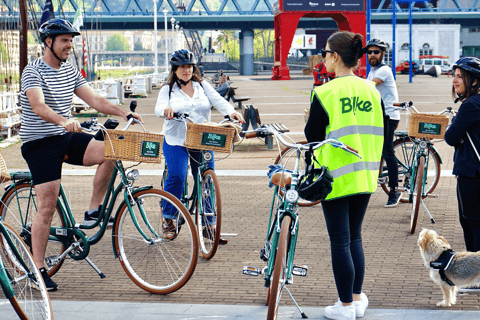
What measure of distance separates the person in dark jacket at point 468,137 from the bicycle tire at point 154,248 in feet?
6.83

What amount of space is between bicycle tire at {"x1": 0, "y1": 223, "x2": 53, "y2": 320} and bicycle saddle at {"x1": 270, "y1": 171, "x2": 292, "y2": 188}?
62.2 inches

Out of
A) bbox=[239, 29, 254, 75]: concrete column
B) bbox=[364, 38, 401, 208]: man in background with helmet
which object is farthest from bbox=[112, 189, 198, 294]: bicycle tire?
bbox=[239, 29, 254, 75]: concrete column

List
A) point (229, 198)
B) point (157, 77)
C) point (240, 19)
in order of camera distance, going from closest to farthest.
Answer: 1. point (229, 198)
2. point (157, 77)
3. point (240, 19)

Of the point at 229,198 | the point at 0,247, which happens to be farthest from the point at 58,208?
the point at 229,198

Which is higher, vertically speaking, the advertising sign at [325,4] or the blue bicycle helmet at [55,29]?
the advertising sign at [325,4]

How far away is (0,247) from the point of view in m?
4.28

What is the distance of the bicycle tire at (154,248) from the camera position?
4.78 m

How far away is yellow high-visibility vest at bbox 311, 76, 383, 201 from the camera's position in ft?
12.8

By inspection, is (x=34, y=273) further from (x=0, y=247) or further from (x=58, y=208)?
(x=58, y=208)

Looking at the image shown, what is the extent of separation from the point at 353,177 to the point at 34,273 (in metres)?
2.06

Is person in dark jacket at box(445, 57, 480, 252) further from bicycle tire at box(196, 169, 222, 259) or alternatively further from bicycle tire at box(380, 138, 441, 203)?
bicycle tire at box(380, 138, 441, 203)

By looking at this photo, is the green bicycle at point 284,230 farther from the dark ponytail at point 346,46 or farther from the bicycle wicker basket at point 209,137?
the bicycle wicker basket at point 209,137

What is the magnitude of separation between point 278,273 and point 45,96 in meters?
2.33

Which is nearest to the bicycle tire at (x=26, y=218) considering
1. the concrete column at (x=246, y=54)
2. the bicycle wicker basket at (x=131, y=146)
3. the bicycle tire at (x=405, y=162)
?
the bicycle wicker basket at (x=131, y=146)
